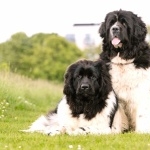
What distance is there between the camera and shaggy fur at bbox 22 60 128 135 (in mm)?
9219

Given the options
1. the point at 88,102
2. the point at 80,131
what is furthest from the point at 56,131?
the point at 88,102

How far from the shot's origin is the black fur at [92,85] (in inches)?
364

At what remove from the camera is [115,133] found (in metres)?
9.09

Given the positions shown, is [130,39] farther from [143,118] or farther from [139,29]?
[143,118]

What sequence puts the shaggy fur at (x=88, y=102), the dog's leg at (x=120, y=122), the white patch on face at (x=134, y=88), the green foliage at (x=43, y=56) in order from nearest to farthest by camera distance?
the shaggy fur at (x=88, y=102)
the white patch on face at (x=134, y=88)
the dog's leg at (x=120, y=122)
the green foliage at (x=43, y=56)

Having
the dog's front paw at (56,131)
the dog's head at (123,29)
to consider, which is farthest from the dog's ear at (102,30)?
the dog's front paw at (56,131)

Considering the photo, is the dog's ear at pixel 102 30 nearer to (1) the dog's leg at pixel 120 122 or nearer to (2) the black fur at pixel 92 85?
(2) the black fur at pixel 92 85

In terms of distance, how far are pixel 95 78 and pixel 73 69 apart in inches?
16.8

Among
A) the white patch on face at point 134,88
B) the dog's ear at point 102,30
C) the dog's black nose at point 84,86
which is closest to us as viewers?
the dog's black nose at point 84,86

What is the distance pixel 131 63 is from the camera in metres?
9.54

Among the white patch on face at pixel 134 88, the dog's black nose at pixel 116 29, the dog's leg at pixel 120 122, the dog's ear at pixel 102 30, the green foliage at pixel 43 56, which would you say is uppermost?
the dog's black nose at pixel 116 29

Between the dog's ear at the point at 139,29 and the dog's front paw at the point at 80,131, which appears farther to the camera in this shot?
the dog's ear at the point at 139,29

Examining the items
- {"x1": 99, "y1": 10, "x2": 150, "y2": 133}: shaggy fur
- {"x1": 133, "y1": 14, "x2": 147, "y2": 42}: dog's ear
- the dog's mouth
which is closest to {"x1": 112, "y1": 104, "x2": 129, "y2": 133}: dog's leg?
{"x1": 99, "y1": 10, "x2": 150, "y2": 133}: shaggy fur

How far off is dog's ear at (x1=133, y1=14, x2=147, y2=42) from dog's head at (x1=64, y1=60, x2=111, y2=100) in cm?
79
